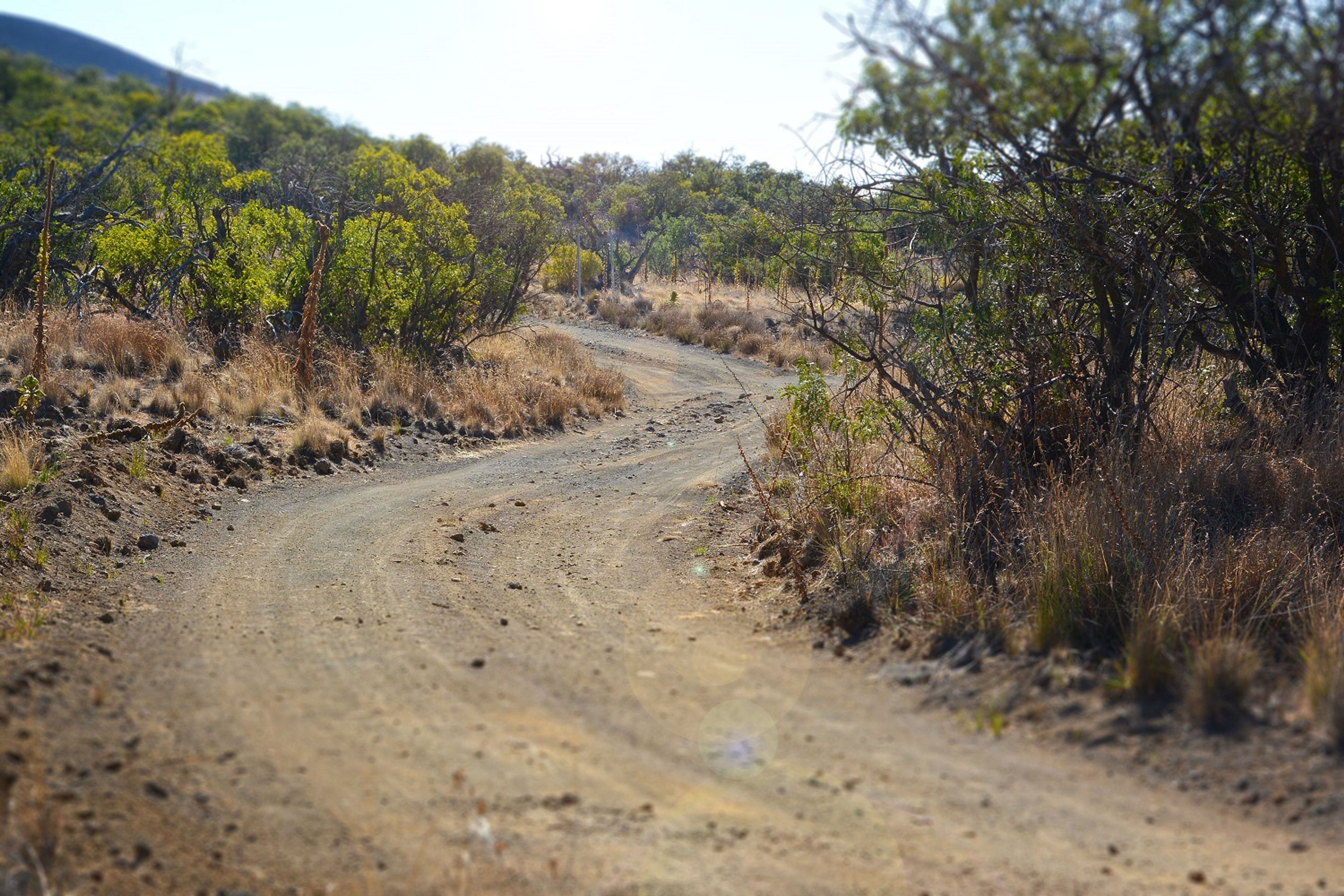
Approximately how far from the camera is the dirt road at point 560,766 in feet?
10.4

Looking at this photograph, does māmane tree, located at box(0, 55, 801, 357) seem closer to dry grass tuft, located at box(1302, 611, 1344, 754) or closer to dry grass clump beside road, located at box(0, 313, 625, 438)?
dry grass clump beside road, located at box(0, 313, 625, 438)

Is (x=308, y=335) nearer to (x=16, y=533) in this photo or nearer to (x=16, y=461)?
(x=16, y=461)

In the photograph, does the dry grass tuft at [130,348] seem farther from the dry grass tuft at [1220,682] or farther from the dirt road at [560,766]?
the dry grass tuft at [1220,682]

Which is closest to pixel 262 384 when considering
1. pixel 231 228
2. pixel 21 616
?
pixel 231 228

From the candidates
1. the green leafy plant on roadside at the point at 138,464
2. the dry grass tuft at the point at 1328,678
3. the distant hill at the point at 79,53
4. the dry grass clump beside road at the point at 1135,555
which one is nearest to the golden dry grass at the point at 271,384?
the green leafy plant on roadside at the point at 138,464

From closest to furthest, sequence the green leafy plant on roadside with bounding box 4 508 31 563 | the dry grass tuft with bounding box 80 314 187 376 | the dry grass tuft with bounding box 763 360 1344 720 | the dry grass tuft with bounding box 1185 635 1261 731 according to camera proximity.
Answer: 1. the dry grass tuft with bounding box 1185 635 1261 731
2. the dry grass tuft with bounding box 763 360 1344 720
3. the green leafy plant on roadside with bounding box 4 508 31 563
4. the dry grass tuft with bounding box 80 314 187 376

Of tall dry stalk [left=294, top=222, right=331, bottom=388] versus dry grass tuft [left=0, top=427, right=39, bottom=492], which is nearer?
dry grass tuft [left=0, top=427, right=39, bottom=492]

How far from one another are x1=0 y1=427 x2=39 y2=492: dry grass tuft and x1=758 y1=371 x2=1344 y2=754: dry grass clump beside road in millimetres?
5263

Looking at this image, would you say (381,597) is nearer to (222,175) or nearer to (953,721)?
(953,721)

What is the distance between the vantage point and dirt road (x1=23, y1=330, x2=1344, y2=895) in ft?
10.4

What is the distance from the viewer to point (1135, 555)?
17.6ft

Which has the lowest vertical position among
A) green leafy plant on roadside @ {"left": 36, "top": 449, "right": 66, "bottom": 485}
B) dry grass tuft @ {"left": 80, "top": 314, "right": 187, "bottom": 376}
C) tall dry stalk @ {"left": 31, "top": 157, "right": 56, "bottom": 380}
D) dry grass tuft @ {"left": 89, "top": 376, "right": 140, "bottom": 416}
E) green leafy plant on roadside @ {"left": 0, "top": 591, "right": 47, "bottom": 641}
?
green leafy plant on roadside @ {"left": 0, "top": 591, "right": 47, "bottom": 641}

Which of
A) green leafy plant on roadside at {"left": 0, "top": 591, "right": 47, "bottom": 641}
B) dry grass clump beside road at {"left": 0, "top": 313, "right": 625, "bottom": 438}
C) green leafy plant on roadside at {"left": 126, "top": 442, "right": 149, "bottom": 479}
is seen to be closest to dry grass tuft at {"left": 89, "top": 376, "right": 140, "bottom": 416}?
dry grass clump beside road at {"left": 0, "top": 313, "right": 625, "bottom": 438}

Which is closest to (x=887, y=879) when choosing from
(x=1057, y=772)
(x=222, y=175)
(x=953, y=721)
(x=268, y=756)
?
(x=1057, y=772)
